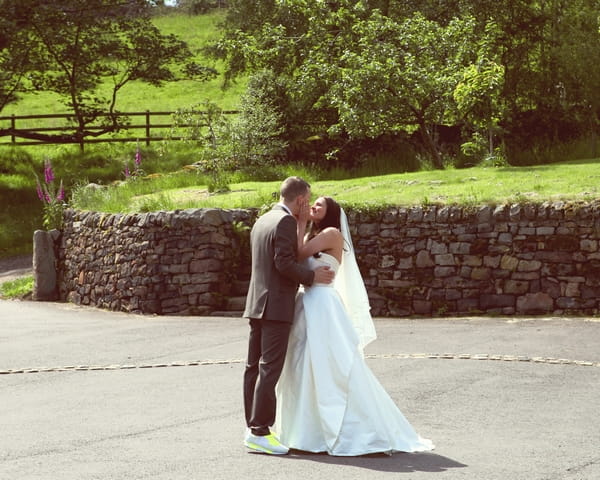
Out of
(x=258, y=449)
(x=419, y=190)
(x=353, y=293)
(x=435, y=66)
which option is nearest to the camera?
(x=258, y=449)

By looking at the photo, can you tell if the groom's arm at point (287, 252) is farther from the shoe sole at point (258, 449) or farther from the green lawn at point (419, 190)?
the green lawn at point (419, 190)

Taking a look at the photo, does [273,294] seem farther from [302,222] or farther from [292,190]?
[292,190]

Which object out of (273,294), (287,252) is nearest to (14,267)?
(273,294)

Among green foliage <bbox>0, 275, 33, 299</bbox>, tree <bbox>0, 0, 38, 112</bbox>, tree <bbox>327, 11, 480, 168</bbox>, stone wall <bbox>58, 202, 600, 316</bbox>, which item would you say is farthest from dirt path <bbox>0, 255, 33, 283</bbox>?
tree <bbox>327, 11, 480, 168</bbox>

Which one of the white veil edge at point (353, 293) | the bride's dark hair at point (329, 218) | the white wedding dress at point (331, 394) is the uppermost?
the bride's dark hair at point (329, 218)

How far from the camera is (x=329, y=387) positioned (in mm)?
7473

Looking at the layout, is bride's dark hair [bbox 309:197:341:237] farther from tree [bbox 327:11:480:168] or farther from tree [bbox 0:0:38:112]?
tree [bbox 0:0:38:112]

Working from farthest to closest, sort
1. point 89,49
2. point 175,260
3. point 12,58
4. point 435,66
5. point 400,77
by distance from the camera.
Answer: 1. point 89,49
2. point 12,58
3. point 435,66
4. point 400,77
5. point 175,260

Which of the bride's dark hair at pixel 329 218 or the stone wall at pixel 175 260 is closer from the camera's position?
the bride's dark hair at pixel 329 218

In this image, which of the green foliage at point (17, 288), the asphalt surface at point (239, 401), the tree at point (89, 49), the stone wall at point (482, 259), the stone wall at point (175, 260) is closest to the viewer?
the asphalt surface at point (239, 401)

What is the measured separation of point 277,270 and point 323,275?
0.36 metres

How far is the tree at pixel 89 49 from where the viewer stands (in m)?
32.5

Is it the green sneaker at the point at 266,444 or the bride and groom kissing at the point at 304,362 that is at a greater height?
the bride and groom kissing at the point at 304,362

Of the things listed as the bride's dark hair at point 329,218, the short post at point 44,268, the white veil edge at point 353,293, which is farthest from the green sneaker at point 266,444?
the short post at point 44,268
